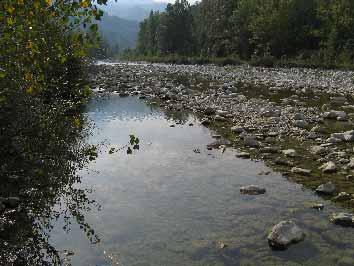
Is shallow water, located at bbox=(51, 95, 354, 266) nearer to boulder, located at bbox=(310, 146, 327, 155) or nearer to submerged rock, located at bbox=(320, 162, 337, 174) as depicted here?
submerged rock, located at bbox=(320, 162, 337, 174)

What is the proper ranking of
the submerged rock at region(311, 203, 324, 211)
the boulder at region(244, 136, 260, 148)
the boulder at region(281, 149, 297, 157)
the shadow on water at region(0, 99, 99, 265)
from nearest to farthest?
the shadow on water at region(0, 99, 99, 265), the submerged rock at region(311, 203, 324, 211), the boulder at region(281, 149, 297, 157), the boulder at region(244, 136, 260, 148)

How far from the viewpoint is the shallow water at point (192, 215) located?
25.7 feet

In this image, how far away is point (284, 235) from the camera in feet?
27.1

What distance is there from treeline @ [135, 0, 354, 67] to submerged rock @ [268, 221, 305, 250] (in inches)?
2129

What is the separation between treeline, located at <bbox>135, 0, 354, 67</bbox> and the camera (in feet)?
231

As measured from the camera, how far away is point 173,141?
17281 mm

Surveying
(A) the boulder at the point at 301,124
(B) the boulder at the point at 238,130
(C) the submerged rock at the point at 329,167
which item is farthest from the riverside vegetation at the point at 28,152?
(A) the boulder at the point at 301,124

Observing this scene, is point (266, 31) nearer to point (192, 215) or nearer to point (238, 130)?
point (238, 130)

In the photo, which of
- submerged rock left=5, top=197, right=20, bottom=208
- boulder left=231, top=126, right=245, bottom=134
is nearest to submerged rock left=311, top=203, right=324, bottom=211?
submerged rock left=5, top=197, right=20, bottom=208

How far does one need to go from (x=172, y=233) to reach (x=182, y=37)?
99.5 metres

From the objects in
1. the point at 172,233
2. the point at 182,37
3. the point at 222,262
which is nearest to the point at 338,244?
the point at 222,262

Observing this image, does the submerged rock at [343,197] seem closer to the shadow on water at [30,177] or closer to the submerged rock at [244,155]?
the submerged rock at [244,155]

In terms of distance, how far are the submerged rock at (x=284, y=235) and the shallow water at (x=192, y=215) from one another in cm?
12

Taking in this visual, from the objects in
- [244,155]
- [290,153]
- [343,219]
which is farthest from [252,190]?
[290,153]
